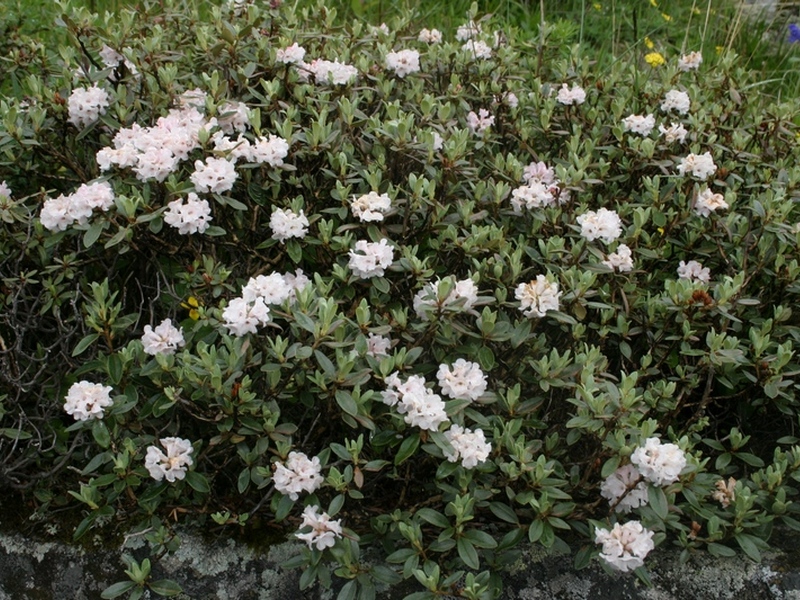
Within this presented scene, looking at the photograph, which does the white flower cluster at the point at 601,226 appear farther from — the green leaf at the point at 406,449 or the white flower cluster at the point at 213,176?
the white flower cluster at the point at 213,176

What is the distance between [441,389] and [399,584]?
0.47m

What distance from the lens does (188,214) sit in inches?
86.2

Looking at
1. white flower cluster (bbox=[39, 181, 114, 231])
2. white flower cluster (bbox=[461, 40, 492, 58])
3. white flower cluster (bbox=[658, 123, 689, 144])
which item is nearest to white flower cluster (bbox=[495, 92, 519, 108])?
white flower cluster (bbox=[461, 40, 492, 58])

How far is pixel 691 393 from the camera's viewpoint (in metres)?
2.32

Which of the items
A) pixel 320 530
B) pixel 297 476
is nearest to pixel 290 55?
pixel 297 476

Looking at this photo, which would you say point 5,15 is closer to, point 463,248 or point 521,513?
point 463,248

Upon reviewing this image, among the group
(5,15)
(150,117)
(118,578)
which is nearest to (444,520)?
(118,578)

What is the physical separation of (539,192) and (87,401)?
1.32m

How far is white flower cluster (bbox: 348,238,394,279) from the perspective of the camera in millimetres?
2162

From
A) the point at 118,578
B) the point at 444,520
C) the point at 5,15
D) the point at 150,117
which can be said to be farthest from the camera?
the point at 5,15

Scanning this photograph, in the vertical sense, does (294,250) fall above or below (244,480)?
above

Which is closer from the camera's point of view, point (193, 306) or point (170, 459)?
point (170, 459)

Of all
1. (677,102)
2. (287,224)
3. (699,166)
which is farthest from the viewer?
(677,102)

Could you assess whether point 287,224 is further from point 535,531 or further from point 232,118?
point 535,531
